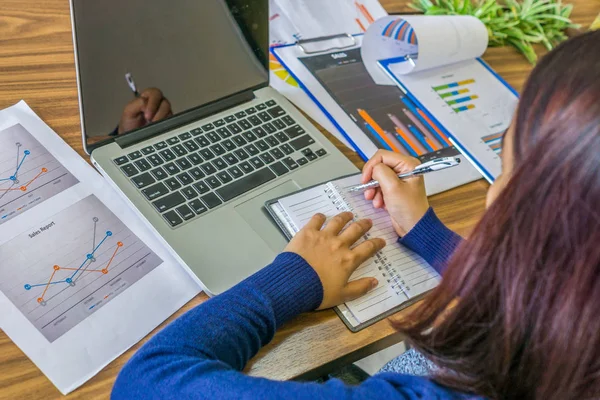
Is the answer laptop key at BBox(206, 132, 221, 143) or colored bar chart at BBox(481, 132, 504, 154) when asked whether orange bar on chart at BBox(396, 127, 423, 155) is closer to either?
colored bar chart at BBox(481, 132, 504, 154)

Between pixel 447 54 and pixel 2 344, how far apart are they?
0.84m

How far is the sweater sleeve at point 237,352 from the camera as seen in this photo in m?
0.52

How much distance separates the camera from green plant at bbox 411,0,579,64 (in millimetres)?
1181

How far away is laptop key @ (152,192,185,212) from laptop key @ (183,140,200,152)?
75 millimetres

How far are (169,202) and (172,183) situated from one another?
29 millimetres

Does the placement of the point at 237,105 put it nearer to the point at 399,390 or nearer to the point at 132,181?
the point at 132,181

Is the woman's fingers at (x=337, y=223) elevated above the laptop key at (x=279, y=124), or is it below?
below

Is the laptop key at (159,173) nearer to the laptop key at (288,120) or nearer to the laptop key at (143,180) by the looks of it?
the laptop key at (143,180)

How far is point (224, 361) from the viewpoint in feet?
1.88

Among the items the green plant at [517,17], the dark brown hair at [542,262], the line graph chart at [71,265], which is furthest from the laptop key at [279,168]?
the green plant at [517,17]

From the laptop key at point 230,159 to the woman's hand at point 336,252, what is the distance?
5.3 inches

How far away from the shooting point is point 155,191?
0.70m

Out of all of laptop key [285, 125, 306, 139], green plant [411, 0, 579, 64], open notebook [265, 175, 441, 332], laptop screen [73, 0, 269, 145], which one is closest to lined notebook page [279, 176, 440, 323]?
open notebook [265, 175, 441, 332]

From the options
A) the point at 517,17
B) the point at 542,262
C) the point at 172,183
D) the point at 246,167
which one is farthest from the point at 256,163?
the point at 517,17
